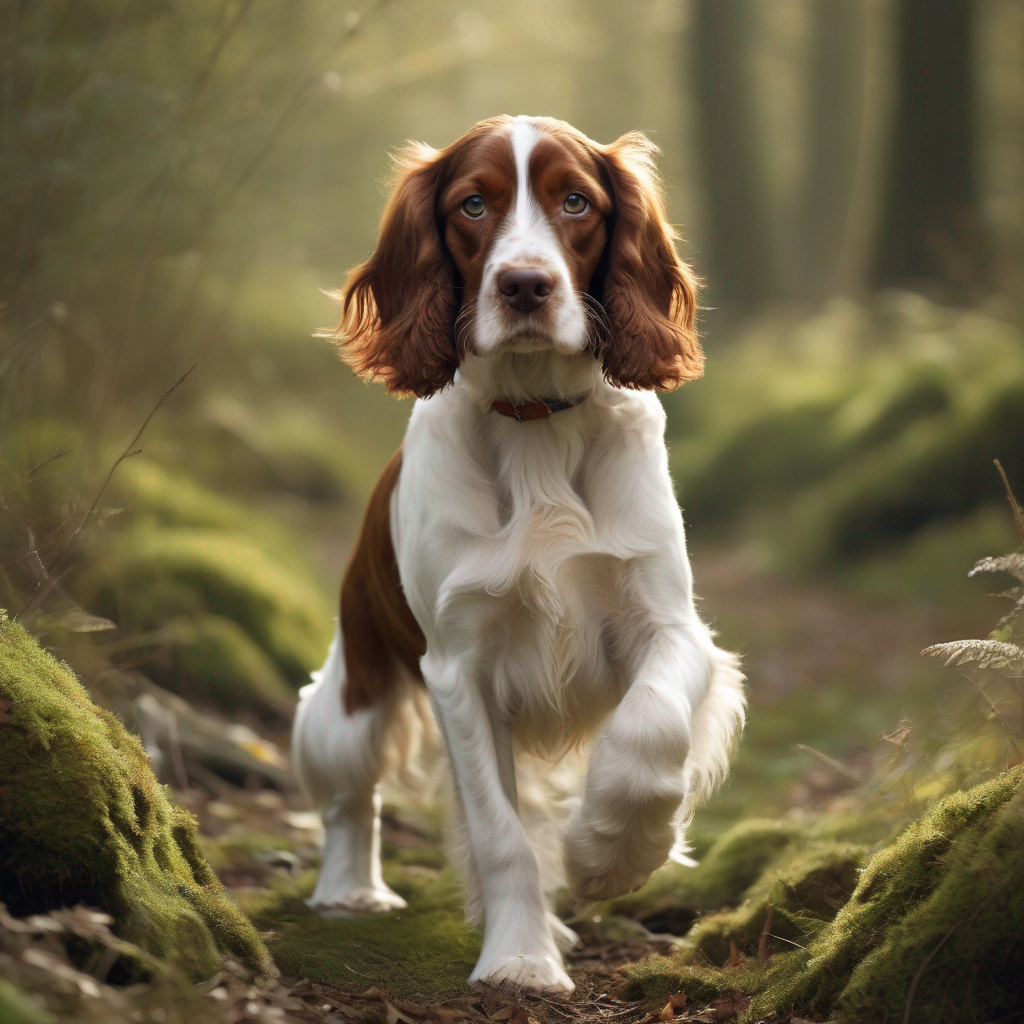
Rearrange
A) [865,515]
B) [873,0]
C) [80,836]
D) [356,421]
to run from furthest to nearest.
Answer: [356,421]
[873,0]
[865,515]
[80,836]

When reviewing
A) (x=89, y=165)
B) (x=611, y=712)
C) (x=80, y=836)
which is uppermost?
(x=89, y=165)

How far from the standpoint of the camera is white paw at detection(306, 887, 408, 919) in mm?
3629

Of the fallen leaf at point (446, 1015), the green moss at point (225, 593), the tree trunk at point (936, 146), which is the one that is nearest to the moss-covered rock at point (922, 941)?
the fallen leaf at point (446, 1015)

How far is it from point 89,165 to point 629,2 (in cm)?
1705

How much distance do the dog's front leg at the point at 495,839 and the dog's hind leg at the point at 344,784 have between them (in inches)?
24.9

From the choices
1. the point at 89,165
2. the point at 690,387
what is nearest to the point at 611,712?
the point at 89,165

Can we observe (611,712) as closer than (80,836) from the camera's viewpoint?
No

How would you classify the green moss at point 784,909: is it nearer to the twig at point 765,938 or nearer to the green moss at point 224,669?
the twig at point 765,938

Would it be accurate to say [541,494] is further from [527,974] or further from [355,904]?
[355,904]

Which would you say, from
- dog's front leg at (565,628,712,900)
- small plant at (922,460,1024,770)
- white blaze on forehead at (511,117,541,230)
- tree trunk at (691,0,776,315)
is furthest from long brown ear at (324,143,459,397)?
tree trunk at (691,0,776,315)

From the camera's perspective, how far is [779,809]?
4594 millimetres

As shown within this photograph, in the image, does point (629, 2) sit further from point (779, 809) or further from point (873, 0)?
point (779, 809)

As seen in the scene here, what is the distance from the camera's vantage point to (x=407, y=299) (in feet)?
10.6

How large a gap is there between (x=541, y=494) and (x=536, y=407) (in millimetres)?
234
